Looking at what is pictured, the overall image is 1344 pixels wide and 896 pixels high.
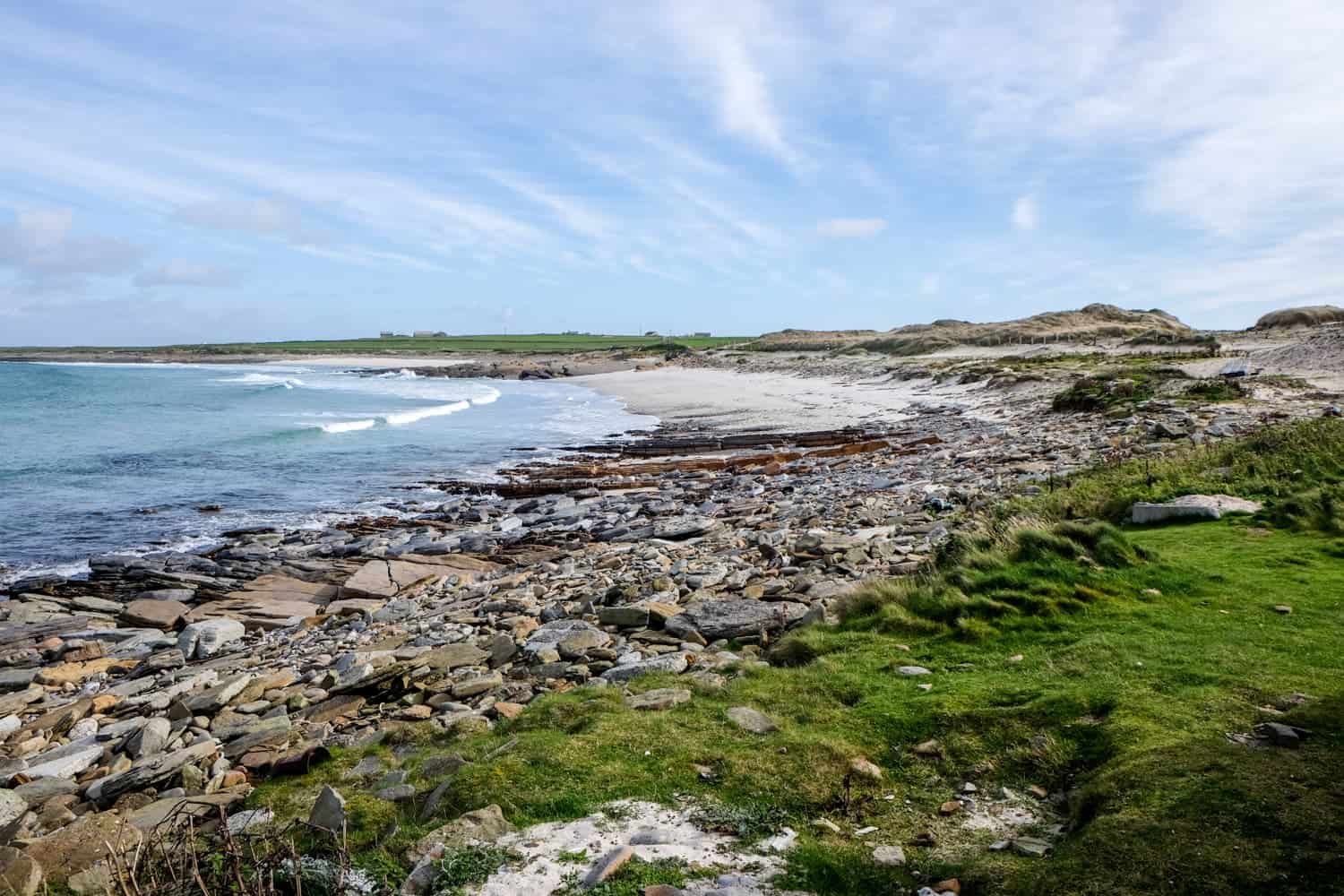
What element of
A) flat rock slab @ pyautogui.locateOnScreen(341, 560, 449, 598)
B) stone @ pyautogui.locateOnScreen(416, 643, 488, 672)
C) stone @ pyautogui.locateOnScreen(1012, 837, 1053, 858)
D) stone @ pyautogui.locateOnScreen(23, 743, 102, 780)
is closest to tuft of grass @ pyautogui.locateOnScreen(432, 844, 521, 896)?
stone @ pyautogui.locateOnScreen(1012, 837, 1053, 858)

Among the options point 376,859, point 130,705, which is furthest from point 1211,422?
point 130,705

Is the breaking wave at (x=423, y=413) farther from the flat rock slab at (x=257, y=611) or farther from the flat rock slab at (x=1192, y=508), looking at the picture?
the flat rock slab at (x=1192, y=508)

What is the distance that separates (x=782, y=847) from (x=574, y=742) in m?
1.98

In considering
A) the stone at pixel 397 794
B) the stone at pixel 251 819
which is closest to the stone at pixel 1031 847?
the stone at pixel 397 794

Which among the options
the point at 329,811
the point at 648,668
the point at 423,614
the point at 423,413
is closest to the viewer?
the point at 329,811

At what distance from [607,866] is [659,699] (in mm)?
2516

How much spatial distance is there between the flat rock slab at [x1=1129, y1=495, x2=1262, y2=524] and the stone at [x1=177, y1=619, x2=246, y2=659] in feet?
45.1

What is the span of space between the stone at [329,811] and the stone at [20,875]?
5.09 feet

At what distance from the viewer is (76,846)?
17.7 ft

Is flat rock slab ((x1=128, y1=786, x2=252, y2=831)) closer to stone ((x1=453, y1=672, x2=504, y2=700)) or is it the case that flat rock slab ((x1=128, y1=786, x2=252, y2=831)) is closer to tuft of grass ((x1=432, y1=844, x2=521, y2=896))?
stone ((x1=453, y1=672, x2=504, y2=700))

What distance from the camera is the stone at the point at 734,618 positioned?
9047 mm

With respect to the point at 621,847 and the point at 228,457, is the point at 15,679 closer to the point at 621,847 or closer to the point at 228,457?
the point at 621,847

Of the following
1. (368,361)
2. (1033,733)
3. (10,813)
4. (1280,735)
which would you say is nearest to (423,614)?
(10,813)

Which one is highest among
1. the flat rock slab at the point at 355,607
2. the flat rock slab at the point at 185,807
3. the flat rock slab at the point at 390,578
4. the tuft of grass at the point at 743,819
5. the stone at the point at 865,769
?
the stone at the point at 865,769
